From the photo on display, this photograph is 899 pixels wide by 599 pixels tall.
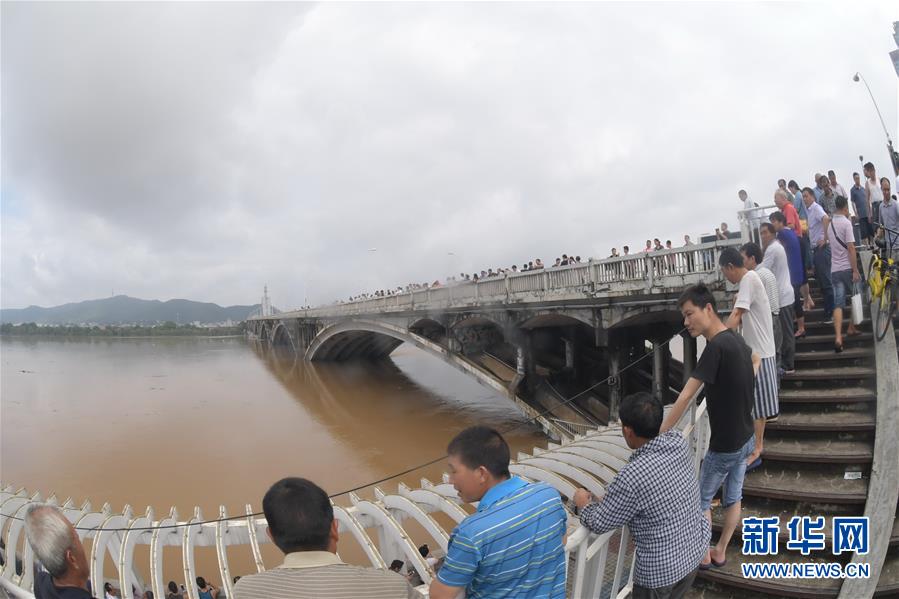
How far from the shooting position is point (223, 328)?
115 m

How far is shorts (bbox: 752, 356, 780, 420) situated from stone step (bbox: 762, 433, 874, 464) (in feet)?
2.66

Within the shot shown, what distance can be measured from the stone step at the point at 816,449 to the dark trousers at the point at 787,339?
1.16 m

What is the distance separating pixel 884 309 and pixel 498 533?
6599mm

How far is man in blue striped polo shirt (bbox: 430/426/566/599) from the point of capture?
160 cm

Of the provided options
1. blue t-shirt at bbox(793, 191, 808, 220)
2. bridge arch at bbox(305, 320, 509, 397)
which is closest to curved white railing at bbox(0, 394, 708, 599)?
blue t-shirt at bbox(793, 191, 808, 220)

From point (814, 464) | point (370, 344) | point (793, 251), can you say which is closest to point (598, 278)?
point (793, 251)

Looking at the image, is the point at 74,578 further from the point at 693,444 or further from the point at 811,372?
the point at 811,372

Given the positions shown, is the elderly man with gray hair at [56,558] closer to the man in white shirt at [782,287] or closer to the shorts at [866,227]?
the man in white shirt at [782,287]

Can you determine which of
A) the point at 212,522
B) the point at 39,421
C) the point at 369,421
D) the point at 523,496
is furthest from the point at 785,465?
the point at 39,421

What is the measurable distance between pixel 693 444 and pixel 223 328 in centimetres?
12613

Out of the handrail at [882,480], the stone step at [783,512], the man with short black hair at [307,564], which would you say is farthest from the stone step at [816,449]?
the man with short black hair at [307,564]

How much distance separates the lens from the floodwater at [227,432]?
45.5ft

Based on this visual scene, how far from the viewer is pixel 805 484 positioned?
12.9 ft

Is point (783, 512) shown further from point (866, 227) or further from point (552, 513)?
point (866, 227)
